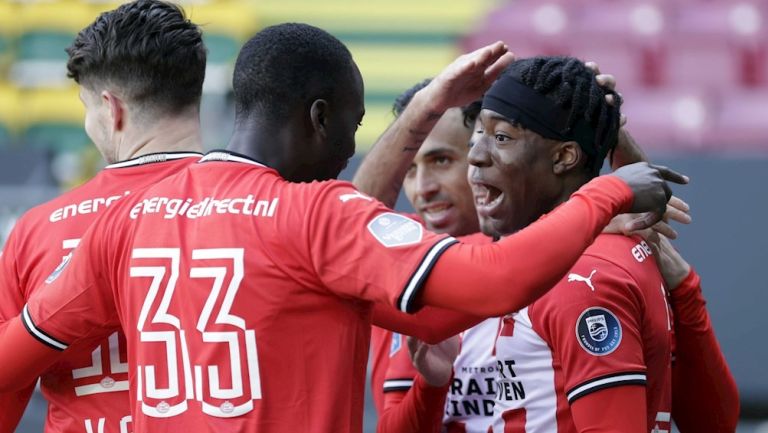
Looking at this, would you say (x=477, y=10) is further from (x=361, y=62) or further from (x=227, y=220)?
(x=227, y=220)

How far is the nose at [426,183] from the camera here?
4.00m

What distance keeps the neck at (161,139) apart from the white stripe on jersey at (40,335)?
0.53 meters

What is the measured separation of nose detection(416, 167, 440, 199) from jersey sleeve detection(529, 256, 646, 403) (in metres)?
1.06

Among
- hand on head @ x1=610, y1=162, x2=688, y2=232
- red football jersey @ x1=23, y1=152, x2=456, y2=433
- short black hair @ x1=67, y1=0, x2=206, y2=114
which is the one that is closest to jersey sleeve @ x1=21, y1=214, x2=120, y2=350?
red football jersey @ x1=23, y1=152, x2=456, y2=433

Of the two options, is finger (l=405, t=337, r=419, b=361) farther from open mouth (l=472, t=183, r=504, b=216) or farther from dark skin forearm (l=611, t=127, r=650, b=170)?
dark skin forearm (l=611, t=127, r=650, b=170)

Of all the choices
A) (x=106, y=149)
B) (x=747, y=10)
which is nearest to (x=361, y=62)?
(x=747, y=10)

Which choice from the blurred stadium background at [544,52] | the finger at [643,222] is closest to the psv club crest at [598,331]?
the finger at [643,222]

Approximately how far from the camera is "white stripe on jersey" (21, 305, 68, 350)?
2816 mm

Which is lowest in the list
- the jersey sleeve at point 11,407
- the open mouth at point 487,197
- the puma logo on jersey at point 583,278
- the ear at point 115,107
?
the jersey sleeve at point 11,407

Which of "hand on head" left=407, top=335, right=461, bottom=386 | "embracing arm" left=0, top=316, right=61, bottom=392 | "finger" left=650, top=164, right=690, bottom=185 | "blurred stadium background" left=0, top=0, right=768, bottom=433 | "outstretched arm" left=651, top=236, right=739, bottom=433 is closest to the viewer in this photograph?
"finger" left=650, top=164, right=690, bottom=185

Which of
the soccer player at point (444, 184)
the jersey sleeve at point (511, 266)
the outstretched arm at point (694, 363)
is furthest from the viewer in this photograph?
the soccer player at point (444, 184)

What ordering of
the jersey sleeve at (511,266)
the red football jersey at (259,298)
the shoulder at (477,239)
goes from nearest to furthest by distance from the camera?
the jersey sleeve at (511,266) < the red football jersey at (259,298) < the shoulder at (477,239)

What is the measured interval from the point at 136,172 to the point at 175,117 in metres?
0.18

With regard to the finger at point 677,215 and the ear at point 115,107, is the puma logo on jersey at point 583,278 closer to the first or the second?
the finger at point 677,215
